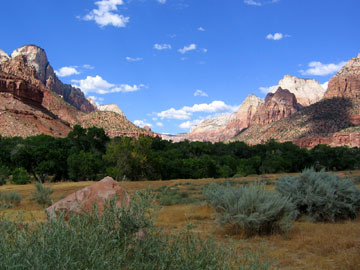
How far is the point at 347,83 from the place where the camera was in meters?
116

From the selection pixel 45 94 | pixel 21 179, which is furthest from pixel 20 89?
pixel 21 179

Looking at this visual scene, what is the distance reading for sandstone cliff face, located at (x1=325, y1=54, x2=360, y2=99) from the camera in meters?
113

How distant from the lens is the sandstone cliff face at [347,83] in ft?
372

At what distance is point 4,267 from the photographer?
2.42 meters

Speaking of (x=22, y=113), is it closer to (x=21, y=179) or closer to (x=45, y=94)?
(x=45, y=94)

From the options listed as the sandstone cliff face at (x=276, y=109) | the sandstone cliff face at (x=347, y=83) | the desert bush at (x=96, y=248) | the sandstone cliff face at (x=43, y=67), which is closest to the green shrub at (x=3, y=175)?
the desert bush at (x=96, y=248)

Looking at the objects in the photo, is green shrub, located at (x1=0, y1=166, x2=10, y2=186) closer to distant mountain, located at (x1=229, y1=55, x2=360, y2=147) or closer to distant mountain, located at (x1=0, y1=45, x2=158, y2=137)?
distant mountain, located at (x1=0, y1=45, x2=158, y2=137)

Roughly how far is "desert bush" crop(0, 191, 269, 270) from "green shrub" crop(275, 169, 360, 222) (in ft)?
23.4

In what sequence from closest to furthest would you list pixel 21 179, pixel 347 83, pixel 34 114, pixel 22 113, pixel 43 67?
pixel 21 179 → pixel 22 113 → pixel 34 114 → pixel 347 83 → pixel 43 67

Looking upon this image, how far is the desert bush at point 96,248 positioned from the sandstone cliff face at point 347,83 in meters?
124

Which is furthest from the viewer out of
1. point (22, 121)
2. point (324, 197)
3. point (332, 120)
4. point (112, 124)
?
point (332, 120)

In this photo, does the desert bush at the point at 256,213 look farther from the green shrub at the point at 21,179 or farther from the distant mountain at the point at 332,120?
the distant mountain at the point at 332,120

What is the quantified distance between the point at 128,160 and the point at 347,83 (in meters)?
112

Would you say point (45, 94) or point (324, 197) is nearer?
point (324, 197)
